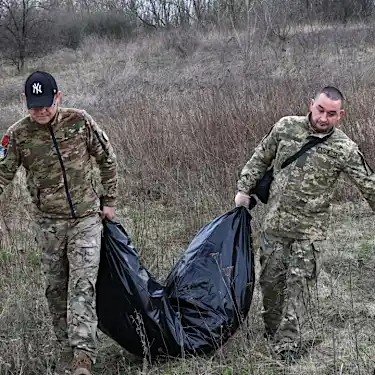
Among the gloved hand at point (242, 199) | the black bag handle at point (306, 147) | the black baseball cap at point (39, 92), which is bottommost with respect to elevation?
the gloved hand at point (242, 199)

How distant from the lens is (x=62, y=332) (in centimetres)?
312

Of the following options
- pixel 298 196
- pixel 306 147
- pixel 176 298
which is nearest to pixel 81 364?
pixel 176 298

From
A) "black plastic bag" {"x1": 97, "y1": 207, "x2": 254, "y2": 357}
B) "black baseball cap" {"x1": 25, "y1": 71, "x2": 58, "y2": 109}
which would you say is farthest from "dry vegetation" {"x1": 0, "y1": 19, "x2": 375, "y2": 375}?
"black baseball cap" {"x1": 25, "y1": 71, "x2": 58, "y2": 109}

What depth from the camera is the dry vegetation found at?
2.99 metres

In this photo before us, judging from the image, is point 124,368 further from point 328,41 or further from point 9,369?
point 328,41

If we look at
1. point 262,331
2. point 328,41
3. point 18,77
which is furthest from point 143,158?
point 18,77

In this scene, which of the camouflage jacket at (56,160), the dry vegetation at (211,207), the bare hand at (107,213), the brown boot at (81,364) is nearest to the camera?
the brown boot at (81,364)

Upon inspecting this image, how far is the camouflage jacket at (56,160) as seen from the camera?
2.89 meters

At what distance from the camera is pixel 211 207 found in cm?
528

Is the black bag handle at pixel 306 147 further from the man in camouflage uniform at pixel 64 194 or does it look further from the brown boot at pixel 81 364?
the brown boot at pixel 81 364

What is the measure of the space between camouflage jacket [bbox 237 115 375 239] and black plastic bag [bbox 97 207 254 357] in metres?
0.34

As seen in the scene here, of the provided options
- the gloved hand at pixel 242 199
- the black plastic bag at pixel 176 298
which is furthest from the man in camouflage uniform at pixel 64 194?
the gloved hand at pixel 242 199

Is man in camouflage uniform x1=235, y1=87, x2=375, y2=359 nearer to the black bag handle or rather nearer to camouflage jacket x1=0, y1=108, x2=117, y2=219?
the black bag handle

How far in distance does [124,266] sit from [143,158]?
4.18 metres
